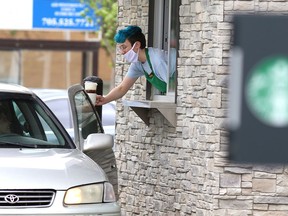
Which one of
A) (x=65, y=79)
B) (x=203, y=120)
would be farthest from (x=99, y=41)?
(x=203, y=120)

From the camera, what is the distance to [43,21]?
2384 centimetres

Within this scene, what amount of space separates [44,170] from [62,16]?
59.5 feet

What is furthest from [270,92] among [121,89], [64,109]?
[64,109]

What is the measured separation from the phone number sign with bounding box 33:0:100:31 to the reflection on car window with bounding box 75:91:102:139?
51.0 ft

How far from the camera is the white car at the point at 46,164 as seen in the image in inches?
236

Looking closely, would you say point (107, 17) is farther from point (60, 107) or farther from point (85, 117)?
point (85, 117)

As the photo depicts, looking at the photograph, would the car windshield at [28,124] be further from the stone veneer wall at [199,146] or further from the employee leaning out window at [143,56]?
the employee leaning out window at [143,56]

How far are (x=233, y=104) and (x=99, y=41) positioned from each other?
23856 mm

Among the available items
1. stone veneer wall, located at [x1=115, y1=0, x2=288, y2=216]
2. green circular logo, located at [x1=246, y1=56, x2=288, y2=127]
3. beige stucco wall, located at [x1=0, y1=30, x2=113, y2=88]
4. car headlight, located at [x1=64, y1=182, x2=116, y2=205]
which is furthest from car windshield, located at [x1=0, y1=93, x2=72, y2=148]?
beige stucco wall, located at [x1=0, y1=30, x2=113, y2=88]

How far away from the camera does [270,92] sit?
236 centimetres

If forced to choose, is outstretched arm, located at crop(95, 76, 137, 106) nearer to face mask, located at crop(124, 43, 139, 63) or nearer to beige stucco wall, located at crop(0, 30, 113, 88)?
face mask, located at crop(124, 43, 139, 63)

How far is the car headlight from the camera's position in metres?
6.10

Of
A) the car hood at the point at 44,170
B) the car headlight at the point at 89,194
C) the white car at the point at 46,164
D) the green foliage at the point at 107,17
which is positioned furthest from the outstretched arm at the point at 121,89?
the green foliage at the point at 107,17

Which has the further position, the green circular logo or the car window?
the car window
